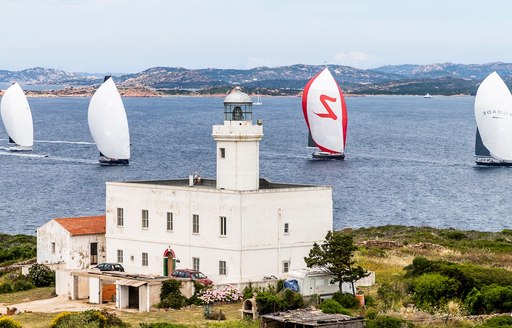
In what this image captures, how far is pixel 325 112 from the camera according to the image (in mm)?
121750

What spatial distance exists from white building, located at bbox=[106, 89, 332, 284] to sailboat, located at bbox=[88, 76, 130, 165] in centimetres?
7442

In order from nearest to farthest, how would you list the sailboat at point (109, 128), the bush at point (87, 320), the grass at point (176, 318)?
1. the bush at point (87, 320)
2. the grass at point (176, 318)
3. the sailboat at point (109, 128)

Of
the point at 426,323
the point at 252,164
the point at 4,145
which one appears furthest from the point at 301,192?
the point at 4,145

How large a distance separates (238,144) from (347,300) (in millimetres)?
7924

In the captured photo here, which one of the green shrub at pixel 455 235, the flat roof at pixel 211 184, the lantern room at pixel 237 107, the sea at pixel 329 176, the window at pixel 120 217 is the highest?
the lantern room at pixel 237 107

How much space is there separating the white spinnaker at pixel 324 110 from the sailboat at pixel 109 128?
2024 centimetres

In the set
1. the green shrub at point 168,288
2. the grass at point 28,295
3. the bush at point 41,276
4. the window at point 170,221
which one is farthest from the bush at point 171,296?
the bush at point 41,276

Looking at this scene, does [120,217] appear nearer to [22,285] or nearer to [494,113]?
[22,285]

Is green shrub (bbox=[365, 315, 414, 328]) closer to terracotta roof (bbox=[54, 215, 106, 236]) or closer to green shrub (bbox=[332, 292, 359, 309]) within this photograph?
green shrub (bbox=[332, 292, 359, 309])

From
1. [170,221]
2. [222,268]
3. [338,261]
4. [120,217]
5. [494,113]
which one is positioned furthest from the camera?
[494,113]

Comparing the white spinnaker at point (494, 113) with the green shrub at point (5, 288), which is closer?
the green shrub at point (5, 288)

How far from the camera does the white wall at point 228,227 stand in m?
40.8

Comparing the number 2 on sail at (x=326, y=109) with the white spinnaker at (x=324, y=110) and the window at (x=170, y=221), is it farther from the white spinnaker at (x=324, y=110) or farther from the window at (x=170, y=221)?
the window at (x=170, y=221)

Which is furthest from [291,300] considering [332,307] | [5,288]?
[5,288]
